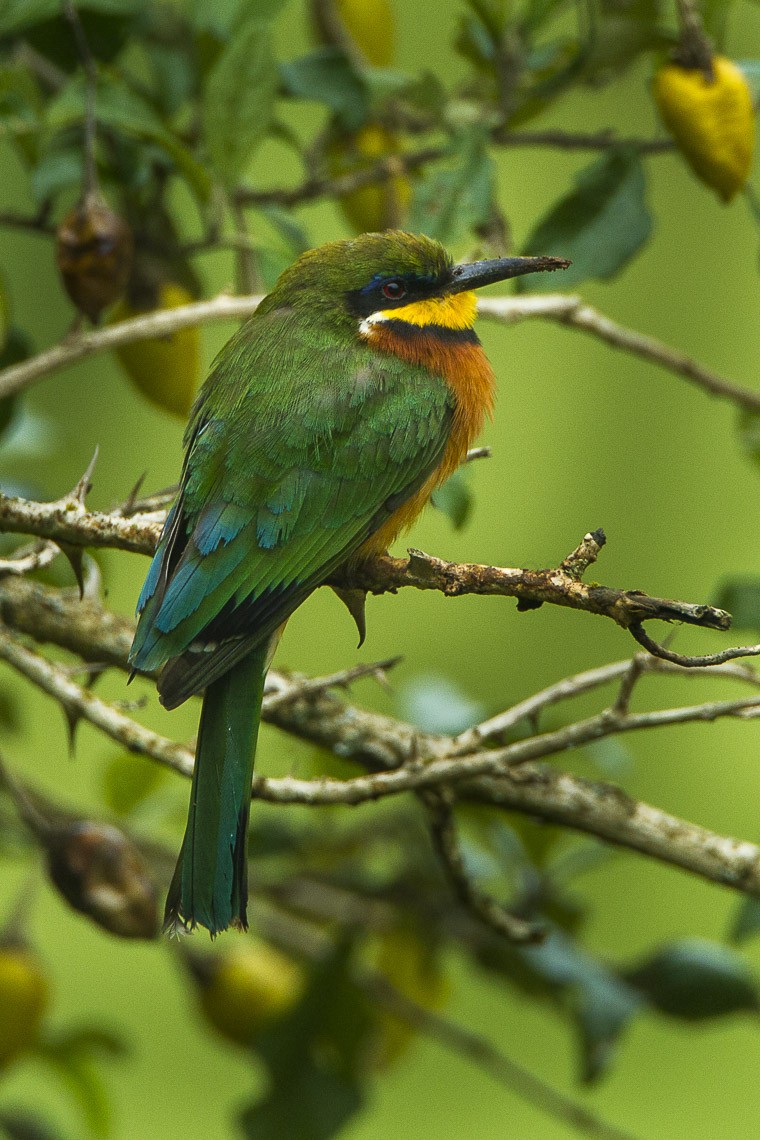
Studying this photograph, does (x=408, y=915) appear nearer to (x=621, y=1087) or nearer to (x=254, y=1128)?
(x=254, y=1128)

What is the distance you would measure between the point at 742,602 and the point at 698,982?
1.62ft

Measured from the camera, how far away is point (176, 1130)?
9.93 ft

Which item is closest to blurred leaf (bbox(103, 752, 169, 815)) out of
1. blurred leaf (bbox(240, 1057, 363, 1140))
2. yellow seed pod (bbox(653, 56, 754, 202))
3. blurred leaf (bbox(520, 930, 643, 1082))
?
blurred leaf (bbox(240, 1057, 363, 1140))

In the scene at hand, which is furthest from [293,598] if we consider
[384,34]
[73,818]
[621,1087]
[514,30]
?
[621,1087]

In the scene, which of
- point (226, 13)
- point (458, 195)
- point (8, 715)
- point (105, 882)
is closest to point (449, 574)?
point (105, 882)

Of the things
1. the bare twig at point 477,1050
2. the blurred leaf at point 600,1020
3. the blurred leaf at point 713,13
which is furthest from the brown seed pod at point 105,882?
the blurred leaf at point 713,13

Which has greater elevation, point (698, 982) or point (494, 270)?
point (494, 270)

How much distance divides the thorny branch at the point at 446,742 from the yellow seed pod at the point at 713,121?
1.89 feet

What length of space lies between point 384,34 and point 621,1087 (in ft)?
6.82

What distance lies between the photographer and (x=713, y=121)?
1641mm

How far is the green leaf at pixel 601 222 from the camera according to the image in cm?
178

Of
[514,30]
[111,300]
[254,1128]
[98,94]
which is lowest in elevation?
[254,1128]

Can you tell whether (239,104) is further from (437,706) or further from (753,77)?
(437,706)

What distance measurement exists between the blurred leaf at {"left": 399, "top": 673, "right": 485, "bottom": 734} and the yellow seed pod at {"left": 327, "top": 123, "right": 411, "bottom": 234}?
657mm
